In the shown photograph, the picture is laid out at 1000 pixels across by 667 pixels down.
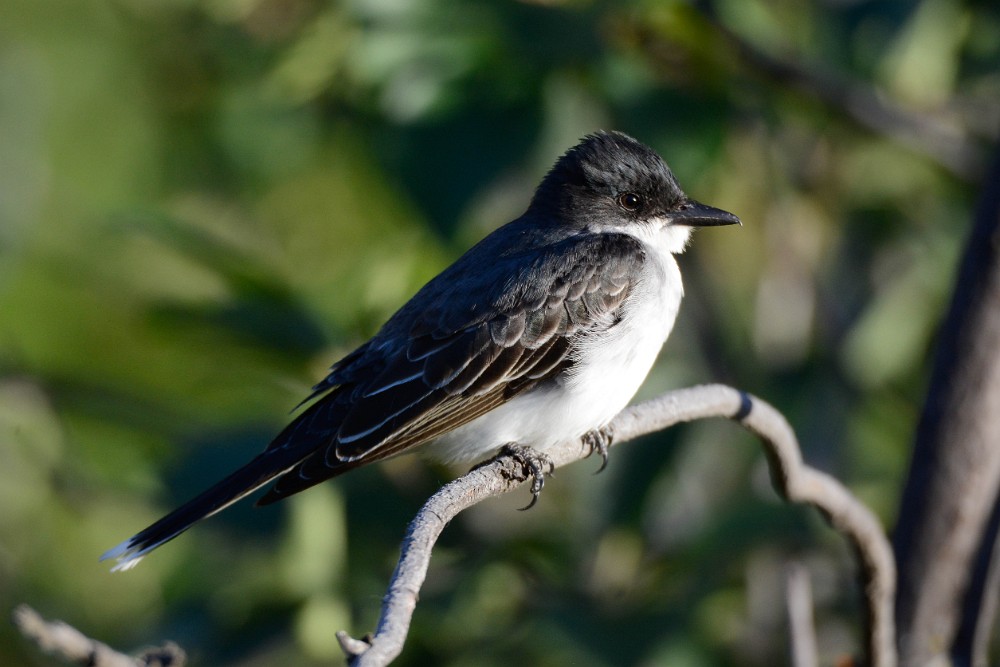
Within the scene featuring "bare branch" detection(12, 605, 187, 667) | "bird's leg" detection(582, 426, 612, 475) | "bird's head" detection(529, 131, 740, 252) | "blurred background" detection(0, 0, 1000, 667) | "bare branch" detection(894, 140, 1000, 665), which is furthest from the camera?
"bird's head" detection(529, 131, 740, 252)

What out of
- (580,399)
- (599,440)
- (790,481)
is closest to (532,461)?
(580,399)

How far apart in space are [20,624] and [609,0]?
2.69 meters

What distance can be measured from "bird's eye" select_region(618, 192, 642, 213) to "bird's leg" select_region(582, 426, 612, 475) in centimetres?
77

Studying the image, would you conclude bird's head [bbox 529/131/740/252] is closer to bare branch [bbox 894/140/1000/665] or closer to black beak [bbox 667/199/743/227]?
black beak [bbox 667/199/743/227]

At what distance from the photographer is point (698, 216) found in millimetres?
3779

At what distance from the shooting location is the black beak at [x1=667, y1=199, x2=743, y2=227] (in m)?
3.72

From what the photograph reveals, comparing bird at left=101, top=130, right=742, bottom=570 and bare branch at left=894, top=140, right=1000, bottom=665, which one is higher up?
bird at left=101, top=130, right=742, bottom=570

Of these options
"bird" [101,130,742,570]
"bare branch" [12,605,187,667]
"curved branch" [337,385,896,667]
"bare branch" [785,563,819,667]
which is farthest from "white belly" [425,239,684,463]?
"bare branch" [12,605,187,667]

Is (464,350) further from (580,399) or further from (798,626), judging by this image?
(798,626)

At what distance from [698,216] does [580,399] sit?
837mm

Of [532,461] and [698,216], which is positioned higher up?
[698,216]

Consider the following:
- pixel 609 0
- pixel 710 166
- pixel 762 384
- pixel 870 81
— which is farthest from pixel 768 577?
pixel 609 0

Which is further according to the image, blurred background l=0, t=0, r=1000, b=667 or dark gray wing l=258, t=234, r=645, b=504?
blurred background l=0, t=0, r=1000, b=667

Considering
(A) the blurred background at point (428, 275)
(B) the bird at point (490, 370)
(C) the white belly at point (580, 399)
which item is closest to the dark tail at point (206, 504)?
(B) the bird at point (490, 370)
